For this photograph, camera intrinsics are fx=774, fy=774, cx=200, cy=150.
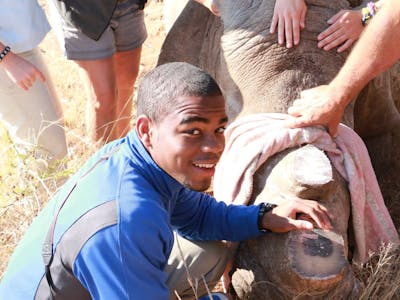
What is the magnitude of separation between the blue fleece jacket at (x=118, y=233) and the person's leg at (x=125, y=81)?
2022 mm

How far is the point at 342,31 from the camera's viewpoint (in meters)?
3.73

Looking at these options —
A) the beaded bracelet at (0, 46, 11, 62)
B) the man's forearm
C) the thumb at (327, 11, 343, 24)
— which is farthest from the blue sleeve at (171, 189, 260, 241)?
the beaded bracelet at (0, 46, 11, 62)

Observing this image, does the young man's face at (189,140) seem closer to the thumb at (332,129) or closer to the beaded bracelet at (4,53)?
the thumb at (332,129)

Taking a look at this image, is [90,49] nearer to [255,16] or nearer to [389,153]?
[255,16]

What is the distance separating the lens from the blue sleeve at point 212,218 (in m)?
3.28

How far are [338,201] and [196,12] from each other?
1.52 metres

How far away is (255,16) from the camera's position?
381 centimetres

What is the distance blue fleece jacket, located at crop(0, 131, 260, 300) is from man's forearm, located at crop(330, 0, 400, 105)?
969 millimetres

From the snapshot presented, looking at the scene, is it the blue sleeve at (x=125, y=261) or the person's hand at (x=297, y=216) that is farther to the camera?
the person's hand at (x=297, y=216)

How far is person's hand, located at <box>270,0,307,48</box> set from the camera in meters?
3.69

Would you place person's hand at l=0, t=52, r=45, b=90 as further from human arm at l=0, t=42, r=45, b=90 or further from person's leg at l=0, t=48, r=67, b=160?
person's leg at l=0, t=48, r=67, b=160

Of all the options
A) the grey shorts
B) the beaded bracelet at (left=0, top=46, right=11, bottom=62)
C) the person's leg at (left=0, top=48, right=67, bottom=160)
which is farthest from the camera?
the grey shorts

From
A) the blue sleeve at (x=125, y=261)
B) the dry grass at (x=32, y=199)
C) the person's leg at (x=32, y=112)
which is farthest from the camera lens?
the person's leg at (x=32, y=112)

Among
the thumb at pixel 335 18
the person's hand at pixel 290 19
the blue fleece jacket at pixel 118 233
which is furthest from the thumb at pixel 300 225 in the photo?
the thumb at pixel 335 18
